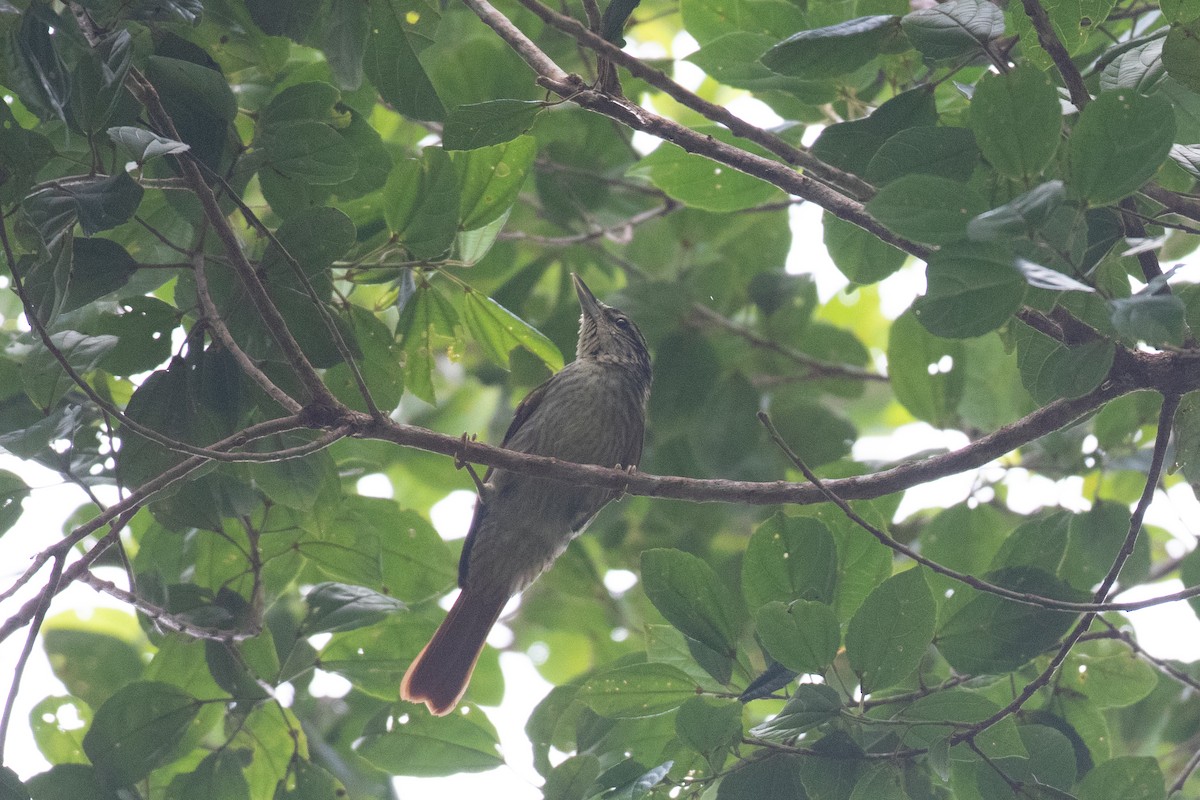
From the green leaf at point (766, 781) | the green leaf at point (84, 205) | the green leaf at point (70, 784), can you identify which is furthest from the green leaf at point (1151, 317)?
the green leaf at point (70, 784)

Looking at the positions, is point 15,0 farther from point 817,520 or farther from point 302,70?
point 817,520

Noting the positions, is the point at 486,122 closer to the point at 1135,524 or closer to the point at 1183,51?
the point at 1183,51

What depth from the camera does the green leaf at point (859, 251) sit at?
3.10 meters

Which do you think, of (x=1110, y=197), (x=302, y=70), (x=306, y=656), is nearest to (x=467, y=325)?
(x=302, y=70)

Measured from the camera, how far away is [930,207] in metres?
1.83

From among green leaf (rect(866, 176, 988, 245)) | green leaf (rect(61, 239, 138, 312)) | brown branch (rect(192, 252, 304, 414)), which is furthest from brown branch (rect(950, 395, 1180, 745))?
green leaf (rect(61, 239, 138, 312))

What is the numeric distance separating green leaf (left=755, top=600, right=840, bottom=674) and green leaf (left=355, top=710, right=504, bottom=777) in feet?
3.84

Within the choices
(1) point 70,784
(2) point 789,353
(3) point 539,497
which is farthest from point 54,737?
(2) point 789,353

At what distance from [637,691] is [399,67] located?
1.70 metres

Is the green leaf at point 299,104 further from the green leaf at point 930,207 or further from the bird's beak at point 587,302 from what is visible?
the bird's beak at point 587,302

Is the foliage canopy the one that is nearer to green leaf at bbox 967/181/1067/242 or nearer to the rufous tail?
green leaf at bbox 967/181/1067/242

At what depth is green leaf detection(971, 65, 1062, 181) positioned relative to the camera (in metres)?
1.84

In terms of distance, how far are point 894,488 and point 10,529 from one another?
85.7 inches

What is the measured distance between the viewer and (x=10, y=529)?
2.65m
